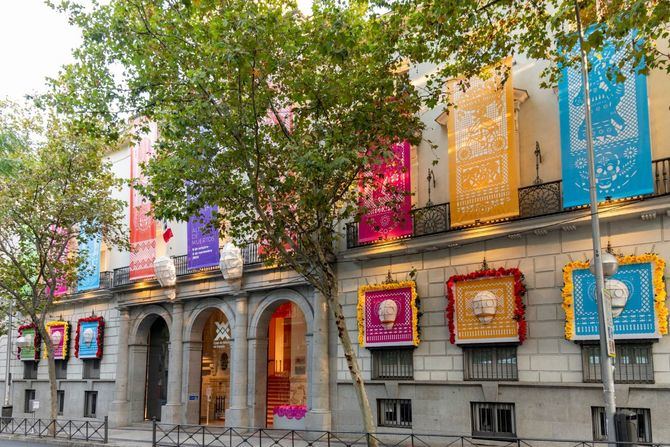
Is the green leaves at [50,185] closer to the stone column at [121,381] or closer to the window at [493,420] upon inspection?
the stone column at [121,381]

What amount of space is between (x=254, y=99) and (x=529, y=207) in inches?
315

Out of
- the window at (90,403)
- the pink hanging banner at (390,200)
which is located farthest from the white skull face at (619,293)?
the window at (90,403)

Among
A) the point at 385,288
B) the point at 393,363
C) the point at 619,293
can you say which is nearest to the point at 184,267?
the point at 385,288

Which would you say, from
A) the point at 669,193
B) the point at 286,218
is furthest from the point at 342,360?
the point at 669,193

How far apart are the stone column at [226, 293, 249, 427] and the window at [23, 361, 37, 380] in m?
17.7

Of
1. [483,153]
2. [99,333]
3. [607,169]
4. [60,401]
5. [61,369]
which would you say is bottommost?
[60,401]

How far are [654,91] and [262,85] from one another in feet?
32.6

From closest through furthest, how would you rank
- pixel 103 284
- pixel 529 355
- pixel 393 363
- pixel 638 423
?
pixel 638 423 → pixel 529 355 → pixel 393 363 → pixel 103 284

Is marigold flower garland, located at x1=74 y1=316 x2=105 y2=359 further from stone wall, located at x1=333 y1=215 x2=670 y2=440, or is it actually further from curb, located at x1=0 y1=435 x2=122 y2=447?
stone wall, located at x1=333 y1=215 x2=670 y2=440

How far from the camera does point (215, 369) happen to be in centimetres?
3011

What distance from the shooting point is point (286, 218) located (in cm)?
1891

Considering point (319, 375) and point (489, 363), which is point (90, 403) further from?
point (489, 363)

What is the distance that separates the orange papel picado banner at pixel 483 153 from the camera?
62.6 ft

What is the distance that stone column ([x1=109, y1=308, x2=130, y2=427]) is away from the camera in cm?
3103
